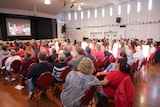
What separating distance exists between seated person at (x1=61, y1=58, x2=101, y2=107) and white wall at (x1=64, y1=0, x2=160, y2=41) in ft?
37.2

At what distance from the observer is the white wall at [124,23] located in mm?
11580

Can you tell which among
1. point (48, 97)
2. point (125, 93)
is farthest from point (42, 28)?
point (125, 93)

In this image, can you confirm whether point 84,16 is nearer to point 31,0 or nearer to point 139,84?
point 31,0

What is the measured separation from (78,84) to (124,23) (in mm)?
12850

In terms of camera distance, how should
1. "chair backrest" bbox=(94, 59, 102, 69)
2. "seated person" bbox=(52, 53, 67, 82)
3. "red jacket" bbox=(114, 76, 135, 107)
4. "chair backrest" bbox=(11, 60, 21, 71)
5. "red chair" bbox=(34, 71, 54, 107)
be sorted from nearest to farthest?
"red jacket" bbox=(114, 76, 135, 107), "red chair" bbox=(34, 71, 54, 107), "seated person" bbox=(52, 53, 67, 82), "chair backrest" bbox=(11, 60, 21, 71), "chair backrest" bbox=(94, 59, 102, 69)

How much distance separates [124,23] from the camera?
1356 cm

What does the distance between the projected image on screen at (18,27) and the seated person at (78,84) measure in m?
13.3

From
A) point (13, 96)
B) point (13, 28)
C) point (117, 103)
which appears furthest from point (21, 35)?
point (117, 103)

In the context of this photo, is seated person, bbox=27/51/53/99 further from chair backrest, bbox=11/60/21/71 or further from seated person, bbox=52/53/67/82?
chair backrest, bbox=11/60/21/71

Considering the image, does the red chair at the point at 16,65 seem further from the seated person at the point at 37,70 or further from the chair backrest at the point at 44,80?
the chair backrest at the point at 44,80

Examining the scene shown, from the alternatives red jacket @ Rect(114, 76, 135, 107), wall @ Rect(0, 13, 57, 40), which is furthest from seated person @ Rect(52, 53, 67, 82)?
wall @ Rect(0, 13, 57, 40)

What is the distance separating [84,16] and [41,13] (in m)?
5.24

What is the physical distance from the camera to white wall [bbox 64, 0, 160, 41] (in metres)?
11.6

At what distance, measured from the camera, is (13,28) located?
44.8ft
